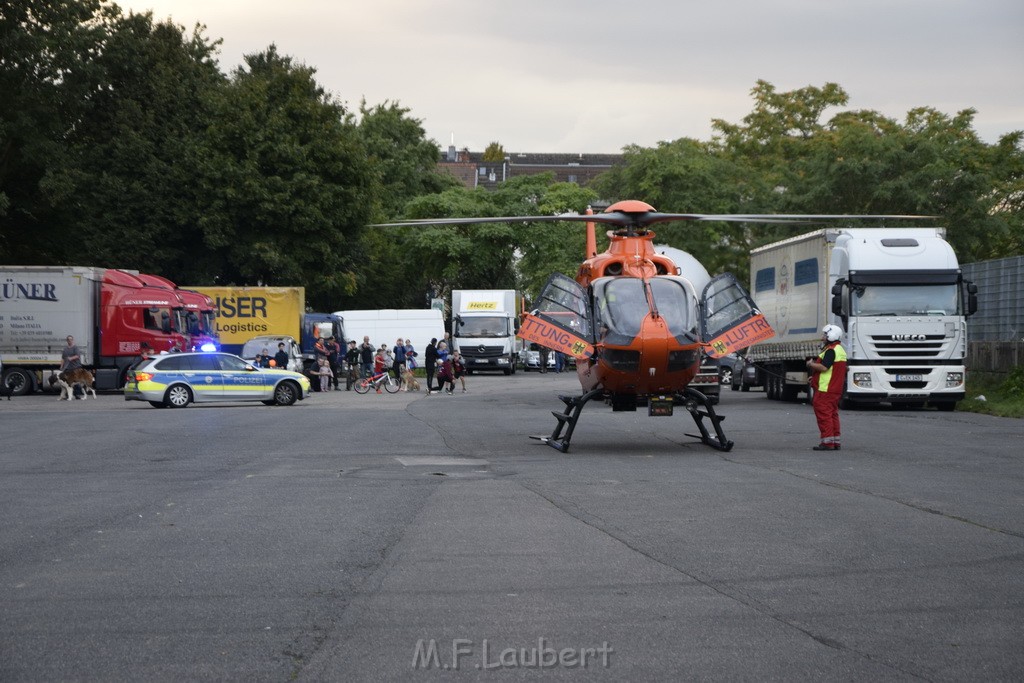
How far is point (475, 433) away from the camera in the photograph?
21.9 metres

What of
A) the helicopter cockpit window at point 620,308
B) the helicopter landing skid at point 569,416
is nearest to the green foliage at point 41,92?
the helicopter landing skid at point 569,416

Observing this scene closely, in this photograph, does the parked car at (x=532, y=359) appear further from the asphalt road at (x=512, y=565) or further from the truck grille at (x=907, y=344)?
the asphalt road at (x=512, y=565)

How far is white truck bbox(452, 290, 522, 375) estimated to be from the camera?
64.6 m

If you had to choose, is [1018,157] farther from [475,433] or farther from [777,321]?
[475,433]

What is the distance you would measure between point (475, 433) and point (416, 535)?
1202 cm

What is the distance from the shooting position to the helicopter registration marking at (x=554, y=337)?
1847 centimetres

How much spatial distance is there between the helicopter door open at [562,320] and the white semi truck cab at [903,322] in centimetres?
1120

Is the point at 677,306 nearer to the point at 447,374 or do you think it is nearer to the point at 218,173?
the point at 447,374

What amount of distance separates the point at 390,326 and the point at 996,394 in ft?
124

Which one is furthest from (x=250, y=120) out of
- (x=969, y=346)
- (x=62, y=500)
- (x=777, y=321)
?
(x=62, y=500)

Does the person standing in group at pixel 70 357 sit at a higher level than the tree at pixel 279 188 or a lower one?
lower

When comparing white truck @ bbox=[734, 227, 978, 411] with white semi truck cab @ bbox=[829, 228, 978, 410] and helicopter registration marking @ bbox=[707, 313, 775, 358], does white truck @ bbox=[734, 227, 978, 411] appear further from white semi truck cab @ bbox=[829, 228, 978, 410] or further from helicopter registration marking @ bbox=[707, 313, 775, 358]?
helicopter registration marking @ bbox=[707, 313, 775, 358]

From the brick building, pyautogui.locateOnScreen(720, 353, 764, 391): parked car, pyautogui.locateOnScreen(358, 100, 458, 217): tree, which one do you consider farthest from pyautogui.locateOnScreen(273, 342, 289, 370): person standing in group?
the brick building

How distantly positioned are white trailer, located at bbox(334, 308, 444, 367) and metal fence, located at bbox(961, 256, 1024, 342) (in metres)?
33.5
